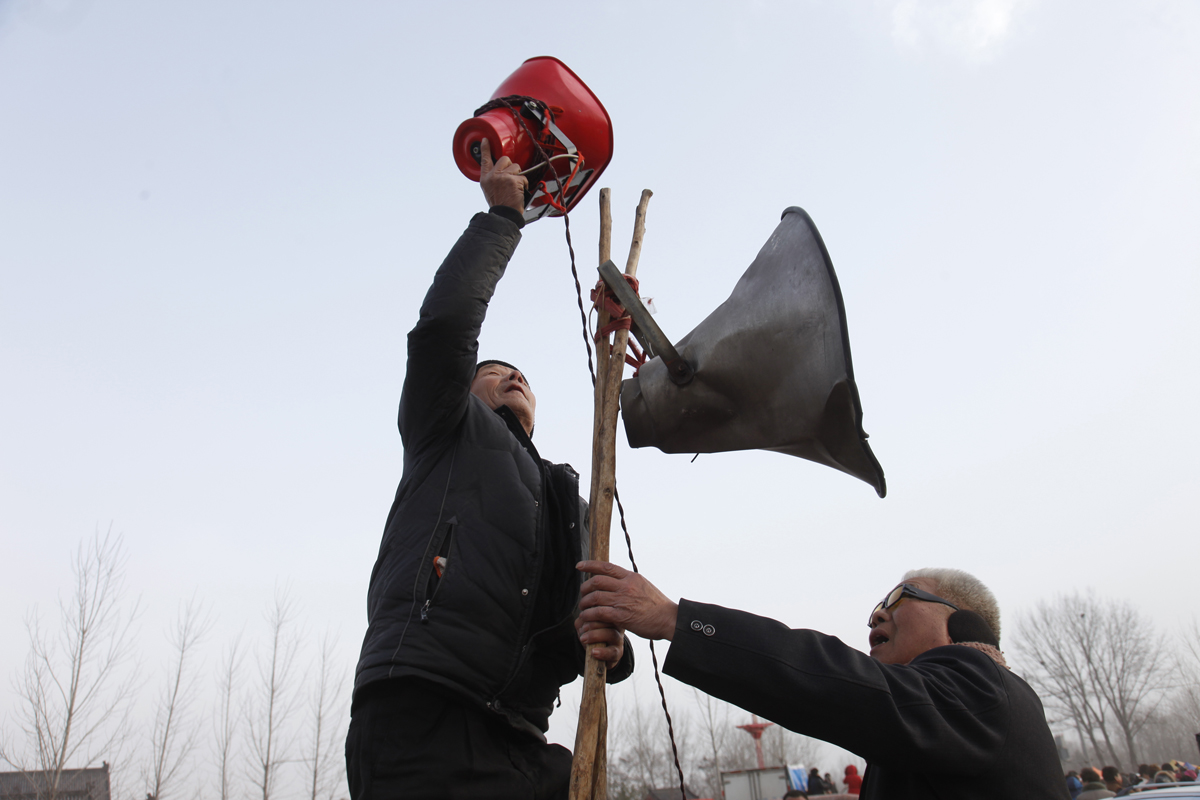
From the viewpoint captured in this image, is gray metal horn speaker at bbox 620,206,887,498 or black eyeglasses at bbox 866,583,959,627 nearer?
gray metal horn speaker at bbox 620,206,887,498

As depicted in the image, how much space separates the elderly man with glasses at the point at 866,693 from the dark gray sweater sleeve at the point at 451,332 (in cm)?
75

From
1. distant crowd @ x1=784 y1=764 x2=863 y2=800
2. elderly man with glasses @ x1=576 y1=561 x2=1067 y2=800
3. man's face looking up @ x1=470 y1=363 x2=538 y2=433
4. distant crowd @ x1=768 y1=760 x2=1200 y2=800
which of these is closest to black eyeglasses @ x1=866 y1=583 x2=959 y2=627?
elderly man with glasses @ x1=576 y1=561 x2=1067 y2=800

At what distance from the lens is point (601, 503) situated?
7.30ft

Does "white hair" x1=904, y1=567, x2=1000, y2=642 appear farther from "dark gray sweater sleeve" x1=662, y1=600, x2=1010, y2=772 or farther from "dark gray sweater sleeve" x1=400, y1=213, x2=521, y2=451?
"dark gray sweater sleeve" x1=400, y1=213, x2=521, y2=451

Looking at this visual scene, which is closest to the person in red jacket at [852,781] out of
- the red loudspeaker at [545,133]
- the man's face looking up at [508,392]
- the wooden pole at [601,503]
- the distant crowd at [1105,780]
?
the distant crowd at [1105,780]

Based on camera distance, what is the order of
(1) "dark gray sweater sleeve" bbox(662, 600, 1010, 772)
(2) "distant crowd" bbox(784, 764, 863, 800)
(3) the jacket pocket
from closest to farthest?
1. (1) "dark gray sweater sleeve" bbox(662, 600, 1010, 772)
2. (3) the jacket pocket
3. (2) "distant crowd" bbox(784, 764, 863, 800)

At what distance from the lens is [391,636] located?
2.02m

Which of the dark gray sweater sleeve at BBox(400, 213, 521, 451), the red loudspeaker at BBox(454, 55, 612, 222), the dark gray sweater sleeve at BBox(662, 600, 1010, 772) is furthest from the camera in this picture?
the red loudspeaker at BBox(454, 55, 612, 222)

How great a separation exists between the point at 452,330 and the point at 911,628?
1.78 meters

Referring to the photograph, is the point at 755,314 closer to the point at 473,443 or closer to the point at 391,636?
the point at 473,443

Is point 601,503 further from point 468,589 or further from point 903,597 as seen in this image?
point 903,597

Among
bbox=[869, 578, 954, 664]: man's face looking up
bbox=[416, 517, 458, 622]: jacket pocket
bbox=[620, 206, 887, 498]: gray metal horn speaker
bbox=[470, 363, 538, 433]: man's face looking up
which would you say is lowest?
bbox=[869, 578, 954, 664]: man's face looking up

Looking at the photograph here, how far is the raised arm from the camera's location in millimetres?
2285

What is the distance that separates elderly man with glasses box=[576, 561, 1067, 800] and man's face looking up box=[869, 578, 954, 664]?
0.31 metres
